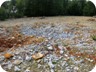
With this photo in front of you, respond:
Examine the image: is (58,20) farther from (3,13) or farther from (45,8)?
(3,13)

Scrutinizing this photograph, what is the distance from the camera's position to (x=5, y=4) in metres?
2.38

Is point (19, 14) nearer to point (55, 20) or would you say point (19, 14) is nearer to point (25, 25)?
point (25, 25)

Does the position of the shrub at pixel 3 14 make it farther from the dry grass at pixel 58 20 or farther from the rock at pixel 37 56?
the rock at pixel 37 56

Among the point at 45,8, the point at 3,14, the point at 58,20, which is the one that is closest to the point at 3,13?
the point at 3,14

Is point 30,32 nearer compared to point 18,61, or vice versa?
point 18,61

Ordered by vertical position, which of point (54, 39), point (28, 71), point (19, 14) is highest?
point (19, 14)

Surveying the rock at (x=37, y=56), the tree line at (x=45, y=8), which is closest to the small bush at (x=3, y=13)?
the tree line at (x=45, y=8)

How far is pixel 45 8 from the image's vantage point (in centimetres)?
Result: 243

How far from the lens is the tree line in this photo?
7.86 feet

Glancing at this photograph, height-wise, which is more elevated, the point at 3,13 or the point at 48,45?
the point at 3,13

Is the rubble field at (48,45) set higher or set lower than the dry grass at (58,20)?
lower

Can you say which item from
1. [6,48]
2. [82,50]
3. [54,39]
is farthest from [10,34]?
[82,50]

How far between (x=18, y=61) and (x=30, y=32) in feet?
0.88

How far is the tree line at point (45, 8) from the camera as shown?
240cm
